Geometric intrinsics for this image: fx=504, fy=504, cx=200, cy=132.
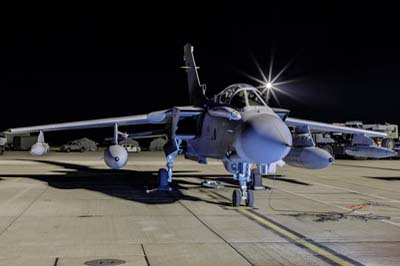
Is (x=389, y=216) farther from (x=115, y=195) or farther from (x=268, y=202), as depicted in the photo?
(x=115, y=195)

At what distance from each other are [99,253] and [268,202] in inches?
281

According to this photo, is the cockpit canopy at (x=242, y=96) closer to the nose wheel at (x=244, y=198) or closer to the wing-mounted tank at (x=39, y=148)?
the nose wheel at (x=244, y=198)

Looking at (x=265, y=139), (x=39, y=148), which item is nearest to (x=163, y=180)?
(x=39, y=148)

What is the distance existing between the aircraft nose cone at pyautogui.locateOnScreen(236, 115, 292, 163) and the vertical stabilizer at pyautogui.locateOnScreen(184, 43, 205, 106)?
679 cm

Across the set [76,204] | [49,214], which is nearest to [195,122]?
[76,204]

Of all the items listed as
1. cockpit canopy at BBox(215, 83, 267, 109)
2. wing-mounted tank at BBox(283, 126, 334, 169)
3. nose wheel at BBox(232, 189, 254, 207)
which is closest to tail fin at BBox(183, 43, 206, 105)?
wing-mounted tank at BBox(283, 126, 334, 169)

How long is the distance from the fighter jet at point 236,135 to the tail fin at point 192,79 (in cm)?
8

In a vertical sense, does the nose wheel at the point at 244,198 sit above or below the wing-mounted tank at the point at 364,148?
below

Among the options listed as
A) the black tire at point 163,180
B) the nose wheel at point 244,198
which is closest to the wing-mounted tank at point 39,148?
the black tire at point 163,180

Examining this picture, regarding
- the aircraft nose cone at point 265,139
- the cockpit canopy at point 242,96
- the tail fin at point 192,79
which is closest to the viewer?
the aircraft nose cone at point 265,139

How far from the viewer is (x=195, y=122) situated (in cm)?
1611

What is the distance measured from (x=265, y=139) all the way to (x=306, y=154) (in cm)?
566

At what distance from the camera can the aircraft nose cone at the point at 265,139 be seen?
10703 millimetres

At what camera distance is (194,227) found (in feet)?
31.6
